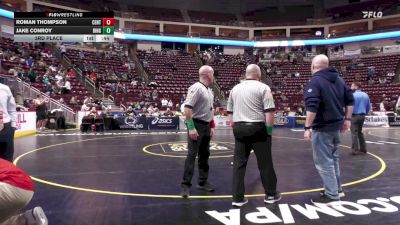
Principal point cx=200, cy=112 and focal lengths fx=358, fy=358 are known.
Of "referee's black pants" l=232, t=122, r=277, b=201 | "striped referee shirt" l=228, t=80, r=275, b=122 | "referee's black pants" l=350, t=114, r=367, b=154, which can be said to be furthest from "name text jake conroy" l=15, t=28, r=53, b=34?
"referee's black pants" l=232, t=122, r=277, b=201

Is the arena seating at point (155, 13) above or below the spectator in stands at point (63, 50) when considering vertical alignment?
above

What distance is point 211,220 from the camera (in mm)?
3861

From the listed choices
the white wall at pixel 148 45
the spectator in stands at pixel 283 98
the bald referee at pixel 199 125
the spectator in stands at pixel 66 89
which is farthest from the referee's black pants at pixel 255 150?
the white wall at pixel 148 45

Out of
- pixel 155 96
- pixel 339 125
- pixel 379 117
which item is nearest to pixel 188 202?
pixel 339 125

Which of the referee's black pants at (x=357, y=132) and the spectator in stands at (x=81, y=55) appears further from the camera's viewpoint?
the spectator in stands at (x=81, y=55)

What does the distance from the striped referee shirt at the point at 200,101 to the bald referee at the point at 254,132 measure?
2.31 ft

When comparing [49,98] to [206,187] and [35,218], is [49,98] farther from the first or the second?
[35,218]

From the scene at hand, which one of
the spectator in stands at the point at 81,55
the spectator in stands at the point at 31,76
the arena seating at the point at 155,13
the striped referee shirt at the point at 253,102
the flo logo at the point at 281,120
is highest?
the arena seating at the point at 155,13

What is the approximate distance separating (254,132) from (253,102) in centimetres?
38

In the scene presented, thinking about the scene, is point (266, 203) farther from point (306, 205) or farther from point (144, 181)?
point (144, 181)

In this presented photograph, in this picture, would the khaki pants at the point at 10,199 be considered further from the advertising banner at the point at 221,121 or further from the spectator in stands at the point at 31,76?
the spectator in stands at the point at 31,76
